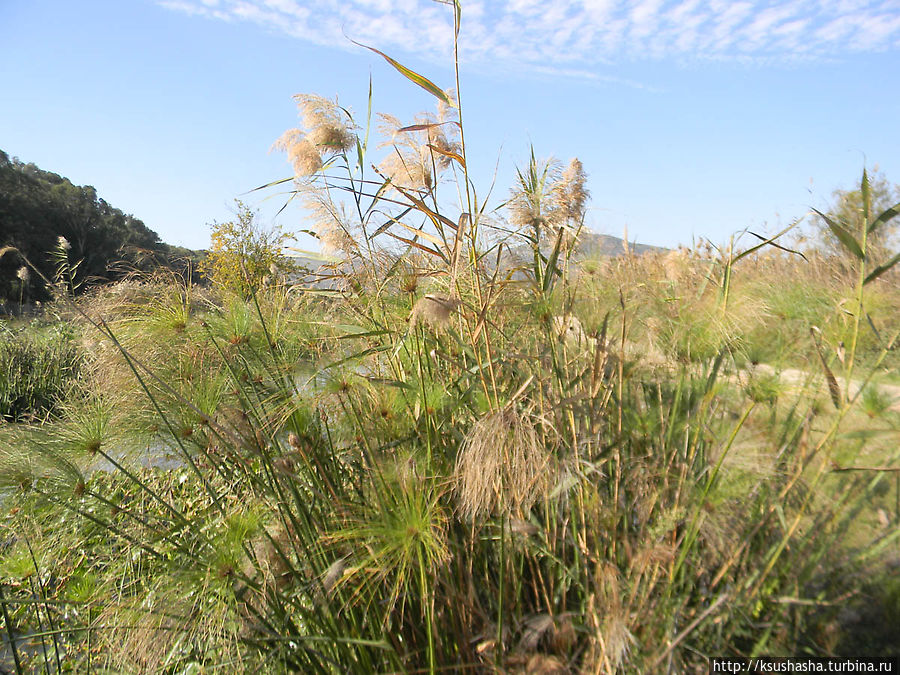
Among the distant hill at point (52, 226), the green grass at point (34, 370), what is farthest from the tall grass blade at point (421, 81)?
the distant hill at point (52, 226)

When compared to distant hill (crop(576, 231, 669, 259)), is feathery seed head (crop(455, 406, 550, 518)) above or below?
below

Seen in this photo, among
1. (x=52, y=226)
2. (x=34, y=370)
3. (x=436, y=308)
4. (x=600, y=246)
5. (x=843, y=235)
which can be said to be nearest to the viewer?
(x=843, y=235)

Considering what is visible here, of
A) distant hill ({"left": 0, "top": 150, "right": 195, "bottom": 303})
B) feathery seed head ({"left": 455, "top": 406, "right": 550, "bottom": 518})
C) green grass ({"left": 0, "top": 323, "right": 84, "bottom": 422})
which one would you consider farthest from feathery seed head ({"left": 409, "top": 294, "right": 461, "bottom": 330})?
distant hill ({"left": 0, "top": 150, "right": 195, "bottom": 303})

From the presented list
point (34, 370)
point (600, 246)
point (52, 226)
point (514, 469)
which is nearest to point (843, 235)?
point (514, 469)

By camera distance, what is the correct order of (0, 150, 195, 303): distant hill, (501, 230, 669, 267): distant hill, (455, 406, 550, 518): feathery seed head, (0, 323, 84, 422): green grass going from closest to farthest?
1. (455, 406, 550, 518): feathery seed head
2. (501, 230, 669, 267): distant hill
3. (0, 323, 84, 422): green grass
4. (0, 150, 195, 303): distant hill

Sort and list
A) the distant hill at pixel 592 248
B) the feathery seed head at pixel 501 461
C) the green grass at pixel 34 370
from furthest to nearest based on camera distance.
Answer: the green grass at pixel 34 370 < the distant hill at pixel 592 248 < the feathery seed head at pixel 501 461

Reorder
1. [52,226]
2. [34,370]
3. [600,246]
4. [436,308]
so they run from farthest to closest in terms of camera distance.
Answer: [52,226] → [34,370] → [600,246] → [436,308]

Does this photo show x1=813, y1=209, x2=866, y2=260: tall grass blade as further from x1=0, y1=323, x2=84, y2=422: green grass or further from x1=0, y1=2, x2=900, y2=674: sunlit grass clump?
x1=0, y1=323, x2=84, y2=422: green grass

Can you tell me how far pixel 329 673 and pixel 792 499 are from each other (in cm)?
134

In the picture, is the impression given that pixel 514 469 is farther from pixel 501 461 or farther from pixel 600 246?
pixel 600 246

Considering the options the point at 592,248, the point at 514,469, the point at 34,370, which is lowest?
the point at 34,370

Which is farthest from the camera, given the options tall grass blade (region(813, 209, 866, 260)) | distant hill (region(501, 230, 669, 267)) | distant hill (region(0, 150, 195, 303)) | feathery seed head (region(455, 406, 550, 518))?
distant hill (region(0, 150, 195, 303))

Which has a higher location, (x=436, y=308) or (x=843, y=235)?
(x=843, y=235)

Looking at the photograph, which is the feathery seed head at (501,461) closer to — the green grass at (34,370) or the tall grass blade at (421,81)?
the tall grass blade at (421,81)
